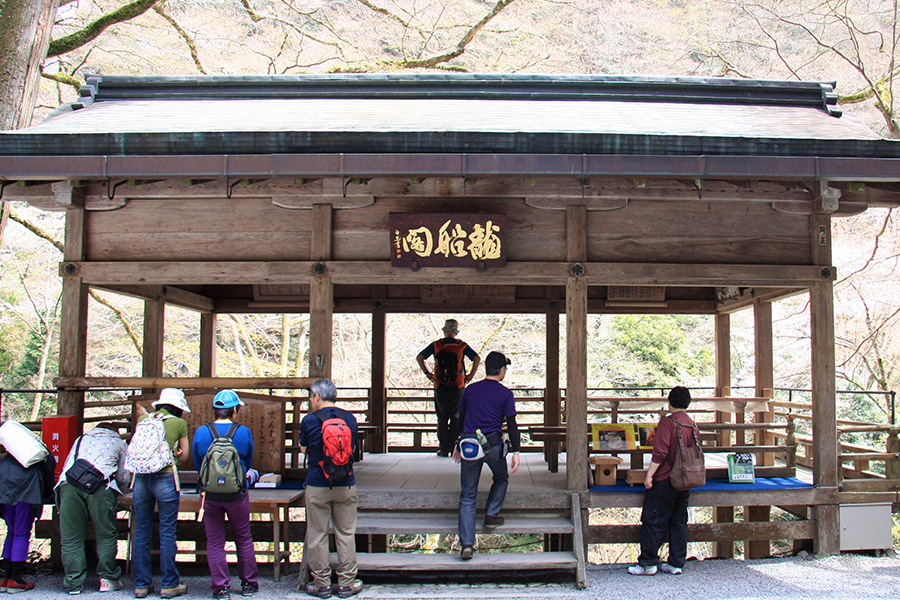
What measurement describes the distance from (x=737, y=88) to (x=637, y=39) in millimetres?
13273

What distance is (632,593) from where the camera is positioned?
211 inches

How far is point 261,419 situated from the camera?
21.4 ft

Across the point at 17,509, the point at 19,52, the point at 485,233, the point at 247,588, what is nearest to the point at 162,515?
the point at 247,588

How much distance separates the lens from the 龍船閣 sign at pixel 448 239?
628 cm

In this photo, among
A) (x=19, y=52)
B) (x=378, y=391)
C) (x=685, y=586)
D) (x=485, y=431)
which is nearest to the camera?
(x=685, y=586)

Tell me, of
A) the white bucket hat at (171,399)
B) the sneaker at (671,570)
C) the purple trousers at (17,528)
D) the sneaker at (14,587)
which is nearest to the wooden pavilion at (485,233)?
the sneaker at (671,570)

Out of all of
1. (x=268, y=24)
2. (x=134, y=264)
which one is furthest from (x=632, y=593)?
(x=268, y=24)

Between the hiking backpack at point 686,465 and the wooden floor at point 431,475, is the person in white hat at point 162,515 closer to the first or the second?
the wooden floor at point 431,475

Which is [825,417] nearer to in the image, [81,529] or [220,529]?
[220,529]

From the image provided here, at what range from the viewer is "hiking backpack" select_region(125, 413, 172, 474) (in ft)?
16.5

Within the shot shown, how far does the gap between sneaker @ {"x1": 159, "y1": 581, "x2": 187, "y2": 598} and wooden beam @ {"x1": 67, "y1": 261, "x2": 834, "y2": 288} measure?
2.76 meters

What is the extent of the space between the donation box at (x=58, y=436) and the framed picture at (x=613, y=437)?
5.08 metres

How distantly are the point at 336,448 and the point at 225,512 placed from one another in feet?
3.50

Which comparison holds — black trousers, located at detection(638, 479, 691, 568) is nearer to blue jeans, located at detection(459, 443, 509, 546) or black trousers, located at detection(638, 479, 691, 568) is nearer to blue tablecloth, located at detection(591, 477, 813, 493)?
blue tablecloth, located at detection(591, 477, 813, 493)
